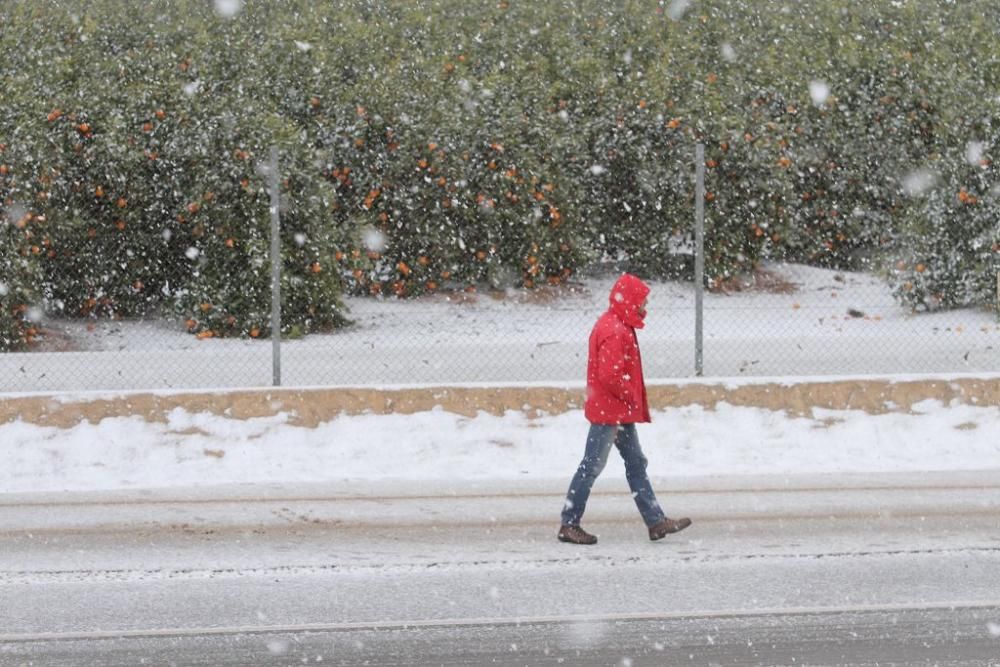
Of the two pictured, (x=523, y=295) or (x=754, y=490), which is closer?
(x=754, y=490)

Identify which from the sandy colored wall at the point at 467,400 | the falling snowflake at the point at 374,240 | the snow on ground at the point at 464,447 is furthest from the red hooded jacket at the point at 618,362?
the falling snowflake at the point at 374,240

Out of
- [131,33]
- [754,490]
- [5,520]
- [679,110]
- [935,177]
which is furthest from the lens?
[131,33]

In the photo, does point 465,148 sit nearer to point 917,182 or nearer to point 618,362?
point 917,182

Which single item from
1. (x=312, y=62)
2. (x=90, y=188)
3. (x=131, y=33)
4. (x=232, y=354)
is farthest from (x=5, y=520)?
(x=131, y=33)

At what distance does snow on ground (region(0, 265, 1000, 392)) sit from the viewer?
1329cm

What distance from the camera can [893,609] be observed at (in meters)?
6.46

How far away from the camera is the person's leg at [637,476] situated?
7.86 m

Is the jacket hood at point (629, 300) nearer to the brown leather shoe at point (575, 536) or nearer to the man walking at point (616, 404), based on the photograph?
the man walking at point (616, 404)

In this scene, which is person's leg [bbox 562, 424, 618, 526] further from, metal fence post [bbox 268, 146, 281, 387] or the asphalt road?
metal fence post [bbox 268, 146, 281, 387]

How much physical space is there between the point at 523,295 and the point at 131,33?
28.5 feet

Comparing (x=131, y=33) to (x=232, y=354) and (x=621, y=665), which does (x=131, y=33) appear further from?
(x=621, y=665)

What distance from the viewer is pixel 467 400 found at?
1055 cm

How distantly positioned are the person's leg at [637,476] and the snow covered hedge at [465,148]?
8684 millimetres

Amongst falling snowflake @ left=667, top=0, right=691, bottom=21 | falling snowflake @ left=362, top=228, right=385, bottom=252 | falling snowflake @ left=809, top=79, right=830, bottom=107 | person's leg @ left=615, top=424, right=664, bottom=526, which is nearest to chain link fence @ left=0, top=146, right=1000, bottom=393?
falling snowflake @ left=362, top=228, right=385, bottom=252
